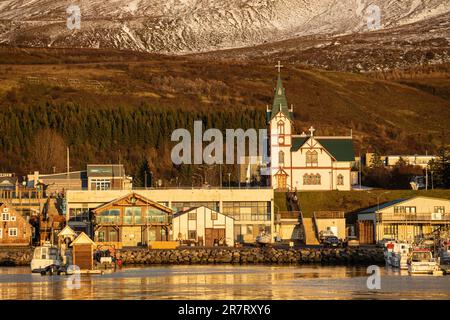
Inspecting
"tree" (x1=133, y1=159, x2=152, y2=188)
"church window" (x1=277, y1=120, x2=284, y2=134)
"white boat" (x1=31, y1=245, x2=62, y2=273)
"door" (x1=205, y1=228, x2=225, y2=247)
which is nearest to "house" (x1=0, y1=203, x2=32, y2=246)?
"door" (x1=205, y1=228, x2=225, y2=247)

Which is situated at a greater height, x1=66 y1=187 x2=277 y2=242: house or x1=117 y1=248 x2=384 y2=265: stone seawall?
x1=66 y1=187 x2=277 y2=242: house

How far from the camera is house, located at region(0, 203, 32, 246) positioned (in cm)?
10531

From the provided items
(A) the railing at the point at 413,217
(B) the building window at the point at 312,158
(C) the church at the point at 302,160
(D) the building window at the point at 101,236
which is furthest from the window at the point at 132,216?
(B) the building window at the point at 312,158

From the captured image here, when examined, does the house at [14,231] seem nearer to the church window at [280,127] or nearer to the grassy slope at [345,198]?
the grassy slope at [345,198]

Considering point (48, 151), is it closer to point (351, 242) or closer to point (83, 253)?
point (351, 242)

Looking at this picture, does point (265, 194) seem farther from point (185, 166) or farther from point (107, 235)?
point (185, 166)

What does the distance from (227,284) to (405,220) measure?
38.8 meters

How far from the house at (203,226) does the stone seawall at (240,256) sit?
9.69 metres

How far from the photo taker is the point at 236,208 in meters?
113

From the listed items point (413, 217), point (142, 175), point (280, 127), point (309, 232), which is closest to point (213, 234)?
point (309, 232)

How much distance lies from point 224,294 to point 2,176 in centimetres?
7144

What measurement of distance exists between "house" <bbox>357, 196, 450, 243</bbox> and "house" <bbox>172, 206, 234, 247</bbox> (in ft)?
35.2

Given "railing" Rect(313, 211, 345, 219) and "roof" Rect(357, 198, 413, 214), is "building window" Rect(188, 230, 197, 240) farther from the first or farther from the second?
"roof" Rect(357, 198, 413, 214)

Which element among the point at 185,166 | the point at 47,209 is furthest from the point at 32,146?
the point at 47,209
